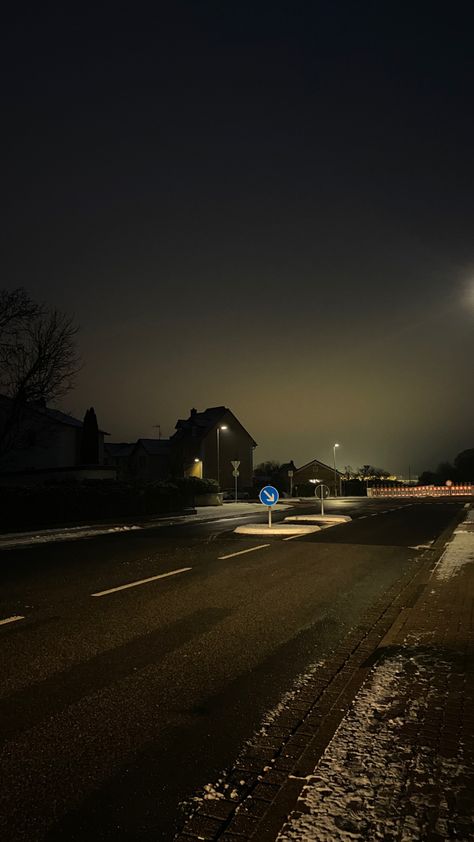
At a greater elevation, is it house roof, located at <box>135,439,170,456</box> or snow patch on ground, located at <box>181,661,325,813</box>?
house roof, located at <box>135,439,170,456</box>

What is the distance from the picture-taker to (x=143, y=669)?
5.64 m

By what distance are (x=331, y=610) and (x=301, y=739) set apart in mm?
4244

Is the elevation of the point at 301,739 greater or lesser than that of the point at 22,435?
lesser

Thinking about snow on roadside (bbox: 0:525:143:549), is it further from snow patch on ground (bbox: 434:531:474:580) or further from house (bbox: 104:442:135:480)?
house (bbox: 104:442:135:480)

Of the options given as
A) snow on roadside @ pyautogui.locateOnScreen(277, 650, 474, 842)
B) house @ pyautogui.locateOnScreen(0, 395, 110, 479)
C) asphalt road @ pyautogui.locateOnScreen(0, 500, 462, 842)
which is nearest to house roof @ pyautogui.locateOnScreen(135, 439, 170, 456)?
house @ pyautogui.locateOnScreen(0, 395, 110, 479)

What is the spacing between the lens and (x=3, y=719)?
14.8ft

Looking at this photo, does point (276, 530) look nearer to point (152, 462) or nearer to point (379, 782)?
point (379, 782)

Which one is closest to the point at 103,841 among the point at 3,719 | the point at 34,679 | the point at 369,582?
the point at 3,719

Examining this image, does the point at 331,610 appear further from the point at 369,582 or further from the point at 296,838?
the point at 296,838

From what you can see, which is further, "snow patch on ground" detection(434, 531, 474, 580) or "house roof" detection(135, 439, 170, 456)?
"house roof" detection(135, 439, 170, 456)

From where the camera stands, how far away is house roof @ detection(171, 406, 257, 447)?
72.4 meters

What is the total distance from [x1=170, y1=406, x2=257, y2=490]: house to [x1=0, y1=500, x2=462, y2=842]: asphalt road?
57405 mm

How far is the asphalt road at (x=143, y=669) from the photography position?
3428mm

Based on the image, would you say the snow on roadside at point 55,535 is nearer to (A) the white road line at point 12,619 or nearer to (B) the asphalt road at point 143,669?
(B) the asphalt road at point 143,669
